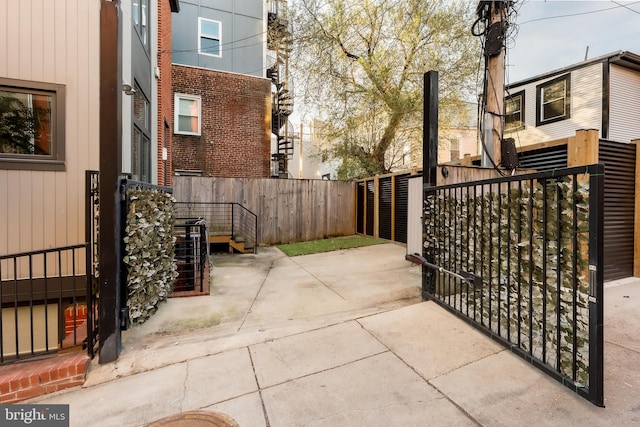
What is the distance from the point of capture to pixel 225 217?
30.1 ft

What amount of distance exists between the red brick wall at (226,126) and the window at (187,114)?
7.4 inches

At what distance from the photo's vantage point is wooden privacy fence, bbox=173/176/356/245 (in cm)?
904

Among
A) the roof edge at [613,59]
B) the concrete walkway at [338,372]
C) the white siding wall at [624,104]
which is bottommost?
the concrete walkway at [338,372]

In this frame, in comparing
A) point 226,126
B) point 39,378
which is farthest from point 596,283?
point 226,126

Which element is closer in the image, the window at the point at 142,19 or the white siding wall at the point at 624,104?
the window at the point at 142,19

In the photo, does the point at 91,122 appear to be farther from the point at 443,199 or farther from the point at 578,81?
the point at 578,81

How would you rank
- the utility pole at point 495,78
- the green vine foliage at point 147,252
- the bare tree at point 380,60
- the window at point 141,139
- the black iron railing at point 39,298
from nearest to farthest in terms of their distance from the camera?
the green vine foliage at point 147,252 → the black iron railing at point 39,298 → the utility pole at point 495,78 → the window at point 141,139 → the bare tree at point 380,60

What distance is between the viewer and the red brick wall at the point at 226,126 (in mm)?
10945

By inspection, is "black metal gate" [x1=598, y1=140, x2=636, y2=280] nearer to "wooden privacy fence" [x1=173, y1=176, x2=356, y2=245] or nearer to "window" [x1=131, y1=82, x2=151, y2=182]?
"wooden privacy fence" [x1=173, y1=176, x2=356, y2=245]

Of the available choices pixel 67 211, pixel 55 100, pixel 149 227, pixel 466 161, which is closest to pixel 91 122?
pixel 55 100

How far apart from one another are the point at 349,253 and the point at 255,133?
6718 mm

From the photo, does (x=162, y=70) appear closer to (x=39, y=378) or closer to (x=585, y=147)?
Answer: (x=39, y=378)

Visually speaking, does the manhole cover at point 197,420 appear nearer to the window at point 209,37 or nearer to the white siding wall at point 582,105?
the white siding wall at point 582,105

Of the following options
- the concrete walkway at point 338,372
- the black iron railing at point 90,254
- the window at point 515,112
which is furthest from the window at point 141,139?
the window at point 515,112
